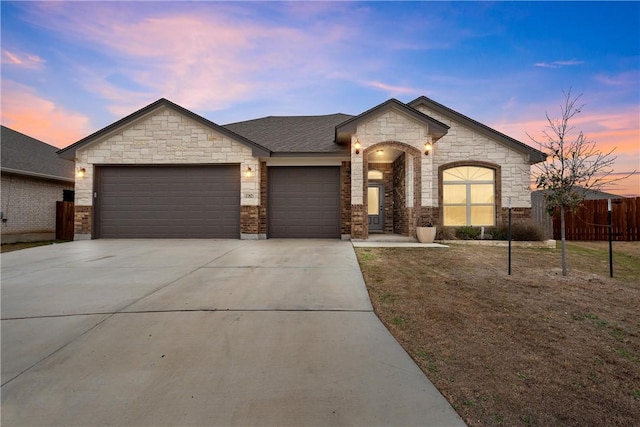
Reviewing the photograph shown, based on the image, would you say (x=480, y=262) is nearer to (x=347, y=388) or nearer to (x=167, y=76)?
(x=347, y=388)

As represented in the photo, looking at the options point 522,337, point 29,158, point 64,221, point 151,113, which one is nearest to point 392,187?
point 151,113

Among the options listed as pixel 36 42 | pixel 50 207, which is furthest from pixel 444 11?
pixel 50 207

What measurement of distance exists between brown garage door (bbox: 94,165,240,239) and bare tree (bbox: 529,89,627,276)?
9.94 meters

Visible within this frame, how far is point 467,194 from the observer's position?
12.5m

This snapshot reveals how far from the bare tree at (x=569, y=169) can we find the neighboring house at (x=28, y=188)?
18.6 meters

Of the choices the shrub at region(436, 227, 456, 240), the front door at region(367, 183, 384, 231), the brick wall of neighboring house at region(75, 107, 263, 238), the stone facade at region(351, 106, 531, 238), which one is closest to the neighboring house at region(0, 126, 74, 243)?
the brick wall of neighboring house at region(75, 107, 263, 238)

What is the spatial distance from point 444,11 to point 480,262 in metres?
10.1

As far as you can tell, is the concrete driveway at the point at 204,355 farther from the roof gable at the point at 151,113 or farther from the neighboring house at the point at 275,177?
the roof gable at the point at 151,113

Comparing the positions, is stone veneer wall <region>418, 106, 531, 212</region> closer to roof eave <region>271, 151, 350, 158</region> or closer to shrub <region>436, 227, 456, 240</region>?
shrub <region>436, 227, 456, 240</region>

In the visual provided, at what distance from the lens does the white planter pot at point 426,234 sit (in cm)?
1015

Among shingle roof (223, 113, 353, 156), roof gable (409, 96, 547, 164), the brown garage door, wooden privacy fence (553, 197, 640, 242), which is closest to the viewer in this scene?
the brown garage door

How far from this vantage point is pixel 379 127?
10.8 metres

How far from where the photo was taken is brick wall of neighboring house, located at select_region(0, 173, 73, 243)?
40.0 ft

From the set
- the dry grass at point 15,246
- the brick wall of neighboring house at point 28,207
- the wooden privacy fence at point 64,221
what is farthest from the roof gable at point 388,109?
the brick wall of neighboring house at point 28,207
